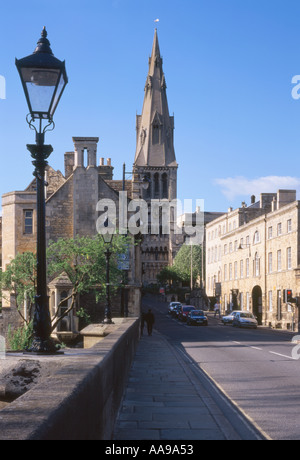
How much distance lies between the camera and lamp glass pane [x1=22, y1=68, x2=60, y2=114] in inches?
352

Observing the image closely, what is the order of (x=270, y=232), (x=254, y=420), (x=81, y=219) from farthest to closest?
(x=270, y=232)
(x=81, y=219)
(x=254, y=420)

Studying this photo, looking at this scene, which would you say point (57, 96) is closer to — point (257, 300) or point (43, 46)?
point (43, 46)

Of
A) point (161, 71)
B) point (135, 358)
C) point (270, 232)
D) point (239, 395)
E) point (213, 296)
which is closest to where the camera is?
point (239, 395)

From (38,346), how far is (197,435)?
2.40m

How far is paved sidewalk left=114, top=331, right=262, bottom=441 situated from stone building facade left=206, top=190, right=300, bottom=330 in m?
35.2

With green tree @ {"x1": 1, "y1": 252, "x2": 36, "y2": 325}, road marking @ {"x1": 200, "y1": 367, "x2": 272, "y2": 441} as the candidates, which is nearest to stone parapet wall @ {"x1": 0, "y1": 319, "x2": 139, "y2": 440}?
road marking @ {"x1": 200, "y1": 367, "x2": 272, "y2": 441}

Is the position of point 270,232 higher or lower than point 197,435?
higher

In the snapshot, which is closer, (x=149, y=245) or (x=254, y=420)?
(x=254, y=420)

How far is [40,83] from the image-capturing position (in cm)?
900

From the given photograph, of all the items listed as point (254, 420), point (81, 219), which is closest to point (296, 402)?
point (254, 420)

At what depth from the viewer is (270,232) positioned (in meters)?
Answer: 59.8

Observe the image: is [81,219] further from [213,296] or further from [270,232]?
[213,296]

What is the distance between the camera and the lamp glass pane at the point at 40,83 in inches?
352

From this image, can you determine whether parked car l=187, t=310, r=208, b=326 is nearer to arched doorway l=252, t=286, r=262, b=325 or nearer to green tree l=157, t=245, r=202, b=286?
arched doorway l=252, t=286, r=262, b=325
